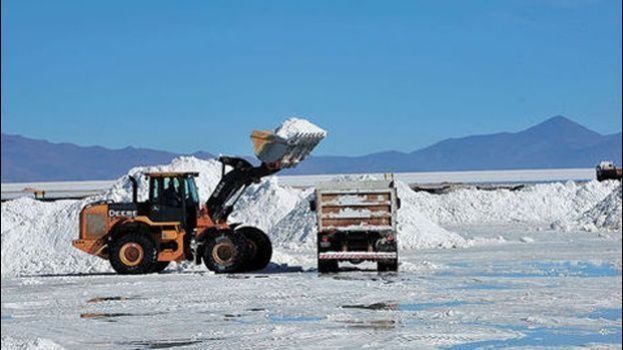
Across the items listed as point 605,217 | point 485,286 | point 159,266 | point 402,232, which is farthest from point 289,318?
point 605,217

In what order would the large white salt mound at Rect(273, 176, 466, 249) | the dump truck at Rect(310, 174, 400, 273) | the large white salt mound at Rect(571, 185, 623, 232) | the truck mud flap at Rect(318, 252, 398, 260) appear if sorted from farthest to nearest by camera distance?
the large white salt mound at Rect(571, 185, 623, 232) → the large white salt mound at Rect(273, 176, 466, 249) → the dump truck at Rect(310, 174, 400, 273) → the truck mud flap at Rect(318, 252, 398, 260)

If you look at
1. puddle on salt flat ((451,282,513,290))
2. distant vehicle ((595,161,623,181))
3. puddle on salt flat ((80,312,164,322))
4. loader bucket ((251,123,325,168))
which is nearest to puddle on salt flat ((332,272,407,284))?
puddle on salt flat ((451,282,513,290))

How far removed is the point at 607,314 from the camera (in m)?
14.9

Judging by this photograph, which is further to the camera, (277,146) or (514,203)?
(514,203)

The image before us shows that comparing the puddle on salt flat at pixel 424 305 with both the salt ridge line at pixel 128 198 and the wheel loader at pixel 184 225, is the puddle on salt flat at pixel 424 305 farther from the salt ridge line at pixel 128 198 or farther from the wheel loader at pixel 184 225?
the salt ridge line at pixel 128 198

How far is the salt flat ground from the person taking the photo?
12.9 m

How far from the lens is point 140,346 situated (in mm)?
12531

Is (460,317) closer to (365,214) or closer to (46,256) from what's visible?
(365,214)

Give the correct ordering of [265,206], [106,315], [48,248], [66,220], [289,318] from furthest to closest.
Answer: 1. [265,206]
2. [66,220]
3. [48,248]
4. [106,315]
5. [289,318]

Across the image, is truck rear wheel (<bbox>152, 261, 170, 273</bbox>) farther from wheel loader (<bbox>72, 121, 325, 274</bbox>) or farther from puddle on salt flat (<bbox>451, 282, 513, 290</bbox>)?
puddle on salt flat (<bbox>451, 282, 513, 290</bbox>)

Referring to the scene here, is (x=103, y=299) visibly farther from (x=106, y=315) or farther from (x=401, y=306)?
(x=401, y=306)

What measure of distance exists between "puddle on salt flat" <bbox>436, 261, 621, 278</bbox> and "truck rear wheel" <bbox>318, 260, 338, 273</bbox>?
2.22m

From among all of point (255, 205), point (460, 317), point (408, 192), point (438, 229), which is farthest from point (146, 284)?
point (408, 192)

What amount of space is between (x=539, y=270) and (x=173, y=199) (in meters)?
7.77
